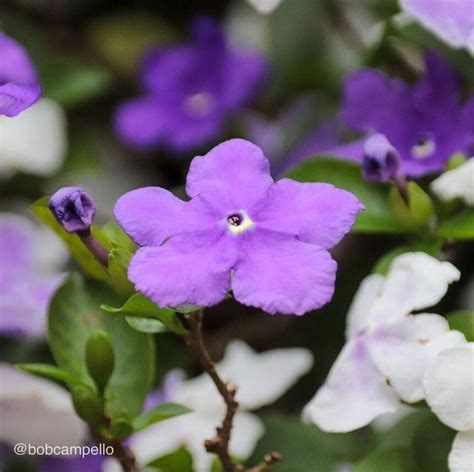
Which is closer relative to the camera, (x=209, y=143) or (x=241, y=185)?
(x=241, y=185)

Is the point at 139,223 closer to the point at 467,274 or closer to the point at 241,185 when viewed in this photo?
the point at 241,185

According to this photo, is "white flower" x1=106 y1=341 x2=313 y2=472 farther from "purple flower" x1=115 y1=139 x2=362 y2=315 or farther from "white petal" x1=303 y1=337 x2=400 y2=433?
"purple flower" x1=115 y1=139 x2=362 y2=315

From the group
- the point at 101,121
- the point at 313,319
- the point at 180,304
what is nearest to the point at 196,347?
the point at 180,304

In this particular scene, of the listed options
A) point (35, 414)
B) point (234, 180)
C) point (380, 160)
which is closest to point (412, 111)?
point (380, 160)

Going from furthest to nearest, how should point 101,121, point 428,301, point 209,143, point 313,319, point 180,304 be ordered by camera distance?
point 101,121, point 209,143, point 313,319, point 428,301, point 180,304

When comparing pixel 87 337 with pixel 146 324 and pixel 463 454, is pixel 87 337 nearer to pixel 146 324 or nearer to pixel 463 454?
pixel 146 324

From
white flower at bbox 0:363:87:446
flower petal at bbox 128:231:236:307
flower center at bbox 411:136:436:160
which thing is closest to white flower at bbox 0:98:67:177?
white flower at bbox 0:363:87:446

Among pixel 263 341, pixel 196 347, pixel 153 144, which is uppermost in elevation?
pixel 196 347
